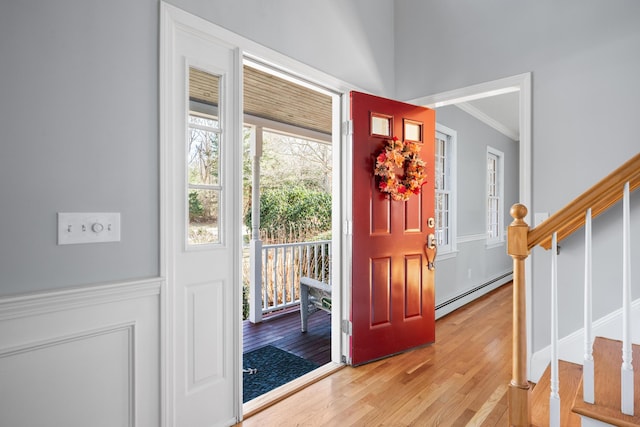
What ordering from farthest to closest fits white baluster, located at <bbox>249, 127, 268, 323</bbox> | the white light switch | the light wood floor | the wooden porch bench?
white baluster, located at <bbox>249, 127, 268, 323</bbox>, the wooden porch bench, the light wood floor, the white light switch

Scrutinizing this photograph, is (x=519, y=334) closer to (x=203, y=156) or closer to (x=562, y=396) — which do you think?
(x=562, y=396)

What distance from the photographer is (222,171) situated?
2002 millimetres

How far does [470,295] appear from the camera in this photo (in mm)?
4883

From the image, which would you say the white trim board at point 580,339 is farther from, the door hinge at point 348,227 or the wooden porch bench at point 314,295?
the wooden porch bench at point 314,295

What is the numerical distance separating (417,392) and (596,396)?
3.75 feet

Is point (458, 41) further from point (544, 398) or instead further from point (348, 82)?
point (544, 398)

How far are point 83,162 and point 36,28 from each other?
0.52 metres

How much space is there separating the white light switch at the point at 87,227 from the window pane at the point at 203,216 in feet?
1.23

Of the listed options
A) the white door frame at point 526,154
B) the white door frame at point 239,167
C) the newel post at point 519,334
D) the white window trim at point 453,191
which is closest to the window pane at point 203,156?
the white door frame at point 239,167

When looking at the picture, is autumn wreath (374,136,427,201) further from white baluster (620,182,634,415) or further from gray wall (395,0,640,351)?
white baluster (620,182,634,415)

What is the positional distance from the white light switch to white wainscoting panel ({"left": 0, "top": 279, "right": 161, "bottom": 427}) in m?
0.21

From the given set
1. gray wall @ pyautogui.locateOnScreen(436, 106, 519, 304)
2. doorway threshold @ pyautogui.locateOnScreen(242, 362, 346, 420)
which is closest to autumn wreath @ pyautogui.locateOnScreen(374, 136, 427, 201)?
doorway threshold @ pyautogui.locateOnScreen(242, 362, 346, 420)

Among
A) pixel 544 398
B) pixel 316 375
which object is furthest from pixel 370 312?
pixel 544 398

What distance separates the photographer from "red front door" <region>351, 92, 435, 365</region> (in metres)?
2.80
